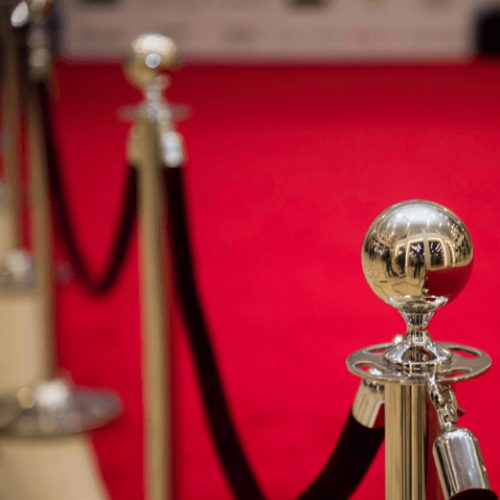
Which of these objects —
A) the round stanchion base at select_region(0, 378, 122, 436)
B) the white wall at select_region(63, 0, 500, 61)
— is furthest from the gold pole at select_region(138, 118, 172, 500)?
the white wall at select_region(63, 0, 500, 61)

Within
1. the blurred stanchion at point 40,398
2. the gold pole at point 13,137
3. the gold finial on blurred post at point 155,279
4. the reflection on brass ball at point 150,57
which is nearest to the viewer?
the gold finial on blurred post at point 155,279

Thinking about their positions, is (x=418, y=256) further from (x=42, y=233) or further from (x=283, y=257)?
(x=283, y=257)

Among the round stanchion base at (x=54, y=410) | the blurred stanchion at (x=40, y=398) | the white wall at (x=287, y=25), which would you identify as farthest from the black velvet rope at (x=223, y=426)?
the white wall at (x=287, y=25)

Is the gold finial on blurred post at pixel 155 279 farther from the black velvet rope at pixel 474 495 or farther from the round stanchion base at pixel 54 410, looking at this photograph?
the black velvet rope at pixel 474 495

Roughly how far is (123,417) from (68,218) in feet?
2.49

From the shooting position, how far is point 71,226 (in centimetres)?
283

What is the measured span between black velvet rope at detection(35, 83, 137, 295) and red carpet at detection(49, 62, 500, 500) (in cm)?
23

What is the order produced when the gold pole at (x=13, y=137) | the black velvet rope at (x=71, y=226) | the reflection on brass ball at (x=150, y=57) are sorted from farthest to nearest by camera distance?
1. the gold pole at (x=13, y=137)
2. the black velvet rope at (x=71, y=226)
3. the reflection on brass ball at (x=150, y=57)

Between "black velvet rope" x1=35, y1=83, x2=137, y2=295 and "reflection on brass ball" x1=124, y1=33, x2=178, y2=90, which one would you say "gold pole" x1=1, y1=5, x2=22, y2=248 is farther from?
"reflection on brass ball" x1=124, y1=33, x2=178, y2=90

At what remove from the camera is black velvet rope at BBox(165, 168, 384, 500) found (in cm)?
98

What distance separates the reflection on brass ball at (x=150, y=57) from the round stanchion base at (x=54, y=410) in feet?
3.89

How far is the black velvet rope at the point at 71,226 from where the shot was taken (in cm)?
251

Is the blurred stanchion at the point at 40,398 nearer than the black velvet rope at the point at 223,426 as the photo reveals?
No

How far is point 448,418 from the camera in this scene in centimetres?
82
